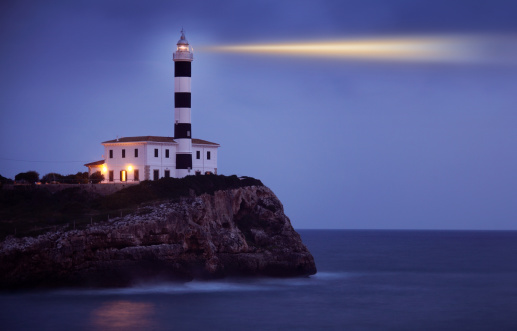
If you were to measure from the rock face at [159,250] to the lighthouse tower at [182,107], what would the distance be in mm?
6129

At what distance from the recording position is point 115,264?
44.6 meters

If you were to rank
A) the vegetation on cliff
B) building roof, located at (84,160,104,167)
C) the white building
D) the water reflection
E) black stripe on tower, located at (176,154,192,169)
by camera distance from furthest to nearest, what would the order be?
building roof, located at (84,160,104,167) → black stripe on tower, located at (176,154,192,169) → the white building → the vegetation on cliff → the water reflection

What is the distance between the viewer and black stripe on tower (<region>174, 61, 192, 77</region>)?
57.4m

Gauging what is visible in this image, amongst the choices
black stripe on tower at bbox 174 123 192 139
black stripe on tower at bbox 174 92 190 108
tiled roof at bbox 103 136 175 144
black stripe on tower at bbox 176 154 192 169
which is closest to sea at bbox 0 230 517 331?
black stripe on tower at bbox 176 154 192 169

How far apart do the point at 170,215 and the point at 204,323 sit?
9.46 meters

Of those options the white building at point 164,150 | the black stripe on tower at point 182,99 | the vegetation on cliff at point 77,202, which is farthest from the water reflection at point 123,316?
the black stripe on tower at point 182,99

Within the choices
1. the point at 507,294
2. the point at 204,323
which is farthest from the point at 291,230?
the point at 204,323

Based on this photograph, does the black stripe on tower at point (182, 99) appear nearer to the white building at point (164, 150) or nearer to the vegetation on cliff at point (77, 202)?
the white building at point (164, 150)

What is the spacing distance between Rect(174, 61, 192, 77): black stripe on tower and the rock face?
9.18 metres

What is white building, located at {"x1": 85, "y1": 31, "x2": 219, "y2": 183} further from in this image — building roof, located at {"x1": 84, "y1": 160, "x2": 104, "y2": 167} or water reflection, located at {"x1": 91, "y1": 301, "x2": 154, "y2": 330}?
water reflection, located at {"x1": 91, "y1": 301, "x2": 154, "y2": 330}

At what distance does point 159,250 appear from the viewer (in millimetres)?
45500

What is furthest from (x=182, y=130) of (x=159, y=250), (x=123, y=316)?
(x=123, y=316)

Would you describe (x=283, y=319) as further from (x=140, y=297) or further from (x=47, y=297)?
(x=47, y=297)

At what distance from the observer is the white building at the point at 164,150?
57.2m
